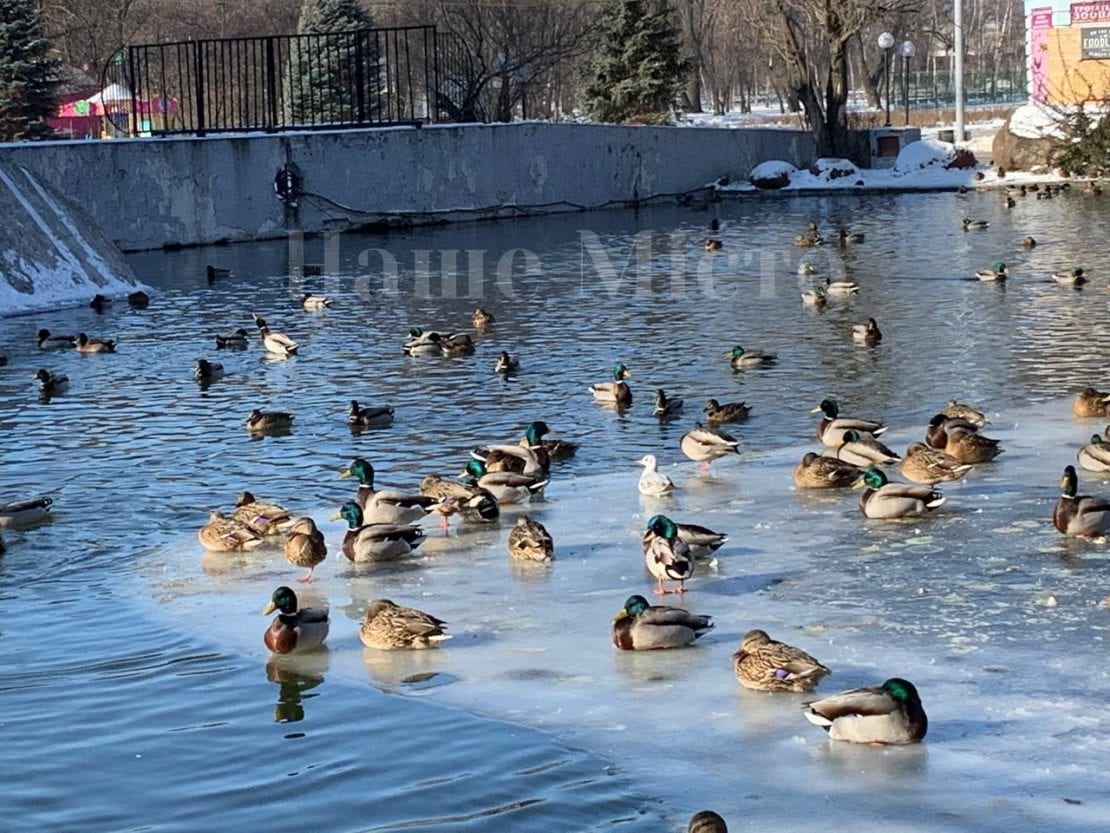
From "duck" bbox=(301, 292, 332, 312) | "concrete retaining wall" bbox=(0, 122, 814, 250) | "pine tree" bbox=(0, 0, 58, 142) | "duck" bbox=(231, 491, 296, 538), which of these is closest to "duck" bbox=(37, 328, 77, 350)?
"duck" bbox=(301, 292, 332, 312)

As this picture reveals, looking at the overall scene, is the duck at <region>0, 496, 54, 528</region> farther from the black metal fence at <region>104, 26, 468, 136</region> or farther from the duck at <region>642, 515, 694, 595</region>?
the black metal fence at <region>104, 26, 468, 136</region>

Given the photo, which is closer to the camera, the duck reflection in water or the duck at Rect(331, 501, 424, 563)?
the duck reflection in water

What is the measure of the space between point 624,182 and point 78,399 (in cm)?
3057

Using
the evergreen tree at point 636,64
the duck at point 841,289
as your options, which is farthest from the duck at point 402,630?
the evergreen tree at point 636,64

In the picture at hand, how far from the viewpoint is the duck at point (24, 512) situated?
12031 millimetres

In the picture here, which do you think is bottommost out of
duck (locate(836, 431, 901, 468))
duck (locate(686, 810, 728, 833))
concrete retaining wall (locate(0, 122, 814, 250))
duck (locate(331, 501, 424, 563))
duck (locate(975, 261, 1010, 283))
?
duck (locate(686, 810, 728, 833))

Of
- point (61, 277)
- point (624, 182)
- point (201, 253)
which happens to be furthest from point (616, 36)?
point (61, 277)

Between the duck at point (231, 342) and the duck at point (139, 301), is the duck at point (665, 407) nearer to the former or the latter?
the duck at point (231, 342)

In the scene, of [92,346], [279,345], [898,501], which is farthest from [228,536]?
[92,346]

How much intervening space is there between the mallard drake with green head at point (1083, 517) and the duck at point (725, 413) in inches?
186

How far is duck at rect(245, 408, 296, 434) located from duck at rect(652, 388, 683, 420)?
3.16m

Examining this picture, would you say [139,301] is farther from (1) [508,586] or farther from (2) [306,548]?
(1) [508,586]

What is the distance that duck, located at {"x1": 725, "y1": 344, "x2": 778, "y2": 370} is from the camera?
1803 cm

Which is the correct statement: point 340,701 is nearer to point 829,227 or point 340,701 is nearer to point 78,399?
point 78,399
